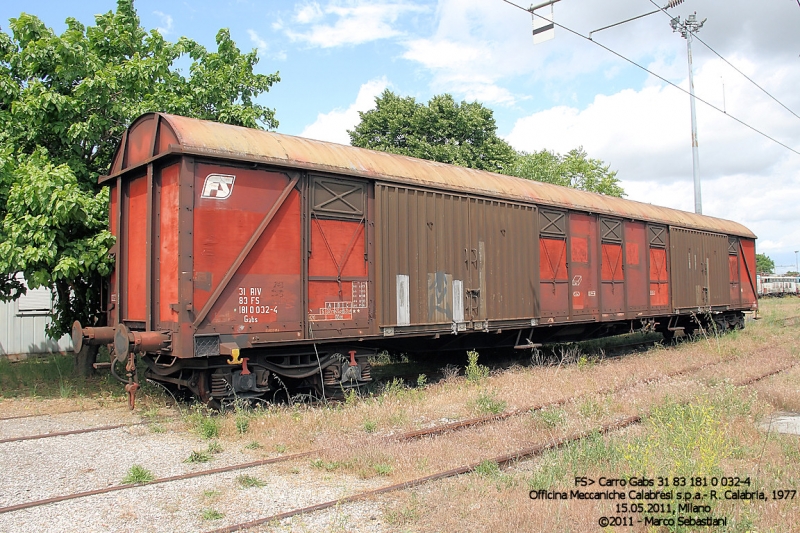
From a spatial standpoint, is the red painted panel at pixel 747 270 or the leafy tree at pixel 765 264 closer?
the red painted panel at pixel 747 270

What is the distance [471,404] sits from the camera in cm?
884

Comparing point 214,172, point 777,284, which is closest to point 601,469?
point 214,172

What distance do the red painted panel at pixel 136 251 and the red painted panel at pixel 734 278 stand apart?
18.4 meters

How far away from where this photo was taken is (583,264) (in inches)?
541

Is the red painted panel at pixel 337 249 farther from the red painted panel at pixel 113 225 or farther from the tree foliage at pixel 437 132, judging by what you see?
the tree foliage at pixel 437 132

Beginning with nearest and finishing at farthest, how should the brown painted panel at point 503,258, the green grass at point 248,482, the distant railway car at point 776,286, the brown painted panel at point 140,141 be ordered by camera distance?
the green grass at point 248,482 < the brown painted panel at point 140,141 < the brown painted panel at point 503,258 < the distant railway car at point 776,286

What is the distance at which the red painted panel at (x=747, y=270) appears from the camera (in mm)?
21250

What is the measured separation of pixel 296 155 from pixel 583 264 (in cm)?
765

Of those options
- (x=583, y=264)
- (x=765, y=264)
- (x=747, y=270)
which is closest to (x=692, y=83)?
(x=747, y=270)

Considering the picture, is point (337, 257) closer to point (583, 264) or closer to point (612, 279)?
point (583, 264)

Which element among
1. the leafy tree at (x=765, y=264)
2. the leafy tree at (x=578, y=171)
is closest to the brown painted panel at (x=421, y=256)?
the leafy tree at (x=578, y=171)

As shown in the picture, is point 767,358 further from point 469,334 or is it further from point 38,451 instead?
point 38,451

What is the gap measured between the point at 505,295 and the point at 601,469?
6176 mm

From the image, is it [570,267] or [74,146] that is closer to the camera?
[74,146]
